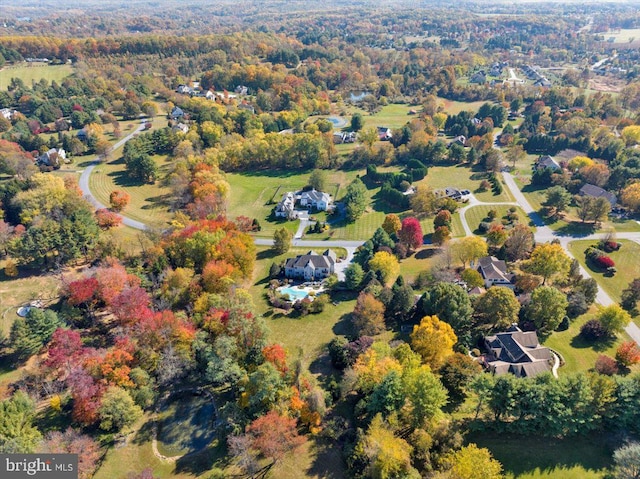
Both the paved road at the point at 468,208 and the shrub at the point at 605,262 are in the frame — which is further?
the paved road at the point at 468,208

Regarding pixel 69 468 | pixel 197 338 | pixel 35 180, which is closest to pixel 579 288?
pixel 197 338

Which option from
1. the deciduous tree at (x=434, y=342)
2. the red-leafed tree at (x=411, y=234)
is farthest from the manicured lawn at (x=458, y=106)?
the deciduous tree at (x=434, y=342)

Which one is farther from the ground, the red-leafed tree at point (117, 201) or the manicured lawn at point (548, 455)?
the red-leafed tree at point (117, 201)

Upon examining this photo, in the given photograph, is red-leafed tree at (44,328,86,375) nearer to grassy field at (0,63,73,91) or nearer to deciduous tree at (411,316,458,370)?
deciduous tree at (411,316,458,370)

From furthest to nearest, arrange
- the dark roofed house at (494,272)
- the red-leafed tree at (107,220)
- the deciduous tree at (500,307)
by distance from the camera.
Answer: the red-leafed tree at (107,220)
the dark roofed house at (494,272)
the deciduous tree at (500,307)

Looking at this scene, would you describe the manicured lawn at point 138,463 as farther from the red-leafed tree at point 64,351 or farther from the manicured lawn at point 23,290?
the manicured lawn at point 23,290

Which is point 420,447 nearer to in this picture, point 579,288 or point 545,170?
A: point 579,288

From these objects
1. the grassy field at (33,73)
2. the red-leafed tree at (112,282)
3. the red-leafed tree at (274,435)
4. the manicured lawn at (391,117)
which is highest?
the grassy field at (33,73)
